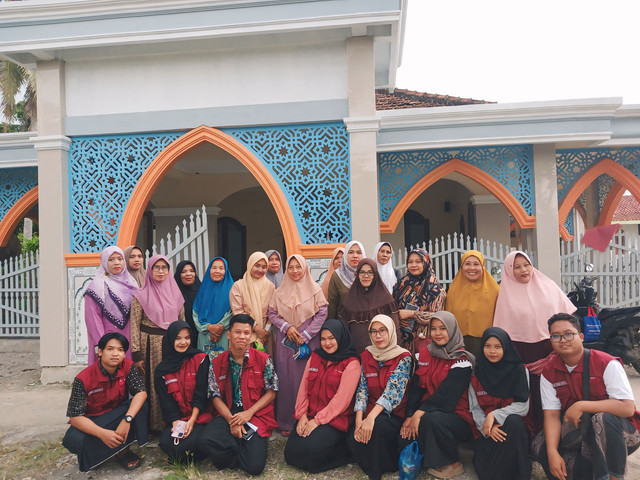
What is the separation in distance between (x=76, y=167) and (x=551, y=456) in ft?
16.0

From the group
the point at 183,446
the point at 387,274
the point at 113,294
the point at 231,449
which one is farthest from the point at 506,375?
the point at 113,294

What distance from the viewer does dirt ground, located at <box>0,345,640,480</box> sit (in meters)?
2.90

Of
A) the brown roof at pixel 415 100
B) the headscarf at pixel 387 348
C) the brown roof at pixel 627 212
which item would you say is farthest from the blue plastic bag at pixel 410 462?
the brown roof at pixel 627 212

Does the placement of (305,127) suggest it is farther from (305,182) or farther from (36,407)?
(36,407)

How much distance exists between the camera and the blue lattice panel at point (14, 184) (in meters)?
6.69

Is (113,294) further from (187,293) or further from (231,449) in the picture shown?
(231,449)

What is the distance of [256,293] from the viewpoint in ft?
11.9

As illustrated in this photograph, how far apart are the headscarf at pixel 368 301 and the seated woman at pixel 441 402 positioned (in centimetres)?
41

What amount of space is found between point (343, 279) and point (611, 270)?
3.88 meters

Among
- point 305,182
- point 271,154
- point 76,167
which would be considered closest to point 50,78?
point 76,167

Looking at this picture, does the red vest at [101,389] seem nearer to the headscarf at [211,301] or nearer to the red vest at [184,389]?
the red vest at [184,389]

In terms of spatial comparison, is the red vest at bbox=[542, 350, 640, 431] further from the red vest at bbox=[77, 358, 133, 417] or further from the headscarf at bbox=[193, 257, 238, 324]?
the red vest at bbox=[77, 358, 133, 417]

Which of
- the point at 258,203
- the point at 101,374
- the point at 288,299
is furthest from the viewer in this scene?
the point at 258,203

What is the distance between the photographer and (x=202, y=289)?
3689 millimetres
